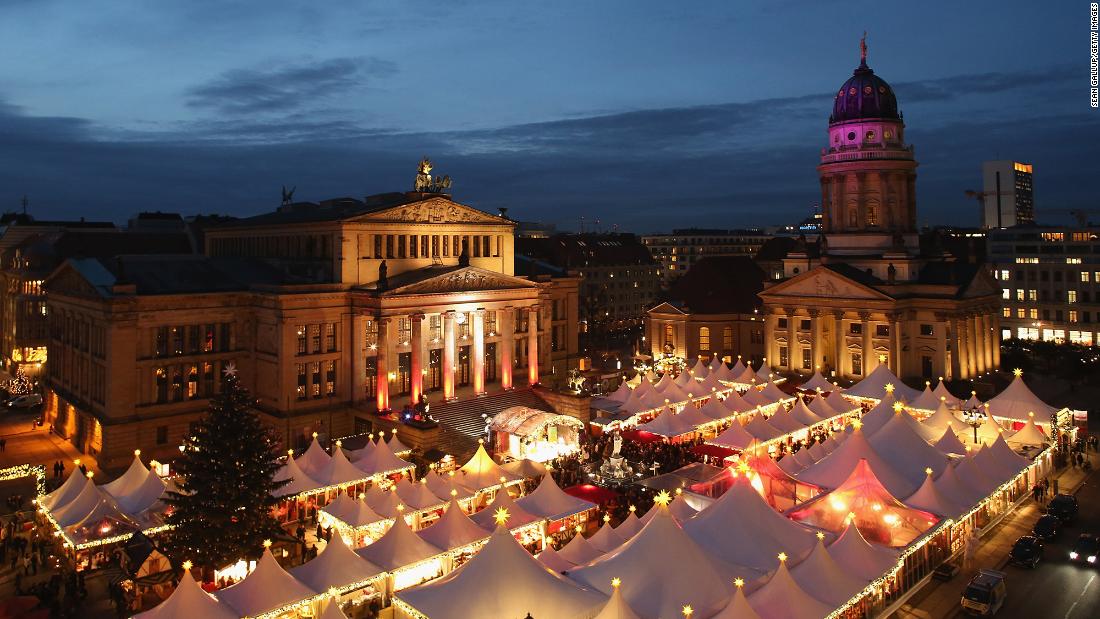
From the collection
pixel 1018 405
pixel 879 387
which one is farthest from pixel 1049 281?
pixel 1018 405

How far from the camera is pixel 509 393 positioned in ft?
177

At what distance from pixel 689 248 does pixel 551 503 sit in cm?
14477

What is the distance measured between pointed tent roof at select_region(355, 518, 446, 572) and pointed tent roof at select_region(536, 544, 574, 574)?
413cm

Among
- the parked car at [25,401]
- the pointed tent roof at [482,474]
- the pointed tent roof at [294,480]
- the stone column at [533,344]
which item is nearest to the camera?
the pointed tent roof at [294,480]

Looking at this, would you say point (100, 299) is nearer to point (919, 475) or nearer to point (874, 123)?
point (919, 475)

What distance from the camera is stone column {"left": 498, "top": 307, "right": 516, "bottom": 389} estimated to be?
Result: 55.6 m

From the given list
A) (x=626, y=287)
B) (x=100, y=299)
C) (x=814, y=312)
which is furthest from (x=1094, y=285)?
(x=100, y=299)

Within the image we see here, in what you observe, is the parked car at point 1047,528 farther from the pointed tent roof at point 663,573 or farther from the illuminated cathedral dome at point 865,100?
the illuminated cathedral dome at point 865,100

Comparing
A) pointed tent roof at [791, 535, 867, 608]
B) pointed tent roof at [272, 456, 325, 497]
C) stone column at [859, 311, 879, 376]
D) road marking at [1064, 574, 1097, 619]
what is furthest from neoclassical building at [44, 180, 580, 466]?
road marking at [1064, 574, 1097, 619]

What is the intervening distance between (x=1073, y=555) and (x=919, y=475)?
5.87 metres

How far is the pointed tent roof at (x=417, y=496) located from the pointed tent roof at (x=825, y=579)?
50.3 feet

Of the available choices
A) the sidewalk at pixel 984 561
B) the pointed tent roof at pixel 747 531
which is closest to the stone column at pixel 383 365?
the pointed tent roof at pixel 747 531

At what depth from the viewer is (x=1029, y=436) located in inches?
1581

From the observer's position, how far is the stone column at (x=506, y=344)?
55562mm
